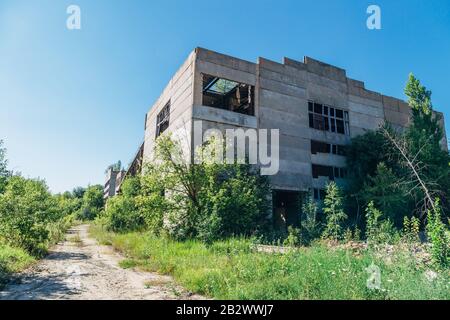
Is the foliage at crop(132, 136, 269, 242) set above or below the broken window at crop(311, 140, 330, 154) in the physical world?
below

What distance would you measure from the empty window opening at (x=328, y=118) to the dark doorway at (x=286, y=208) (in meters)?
5.67

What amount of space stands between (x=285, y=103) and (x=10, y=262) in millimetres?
18014

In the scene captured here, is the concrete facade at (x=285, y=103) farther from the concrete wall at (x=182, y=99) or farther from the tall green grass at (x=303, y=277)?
the tall green grass at (x=303, y=277)

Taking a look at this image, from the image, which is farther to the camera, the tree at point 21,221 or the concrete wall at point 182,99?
the concrete wall at point 182,99

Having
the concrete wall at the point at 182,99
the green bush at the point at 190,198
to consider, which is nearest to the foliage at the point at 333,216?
the green bush at the point at 190,198

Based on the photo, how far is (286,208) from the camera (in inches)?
821

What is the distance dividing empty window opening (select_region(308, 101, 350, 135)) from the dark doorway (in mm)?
5670

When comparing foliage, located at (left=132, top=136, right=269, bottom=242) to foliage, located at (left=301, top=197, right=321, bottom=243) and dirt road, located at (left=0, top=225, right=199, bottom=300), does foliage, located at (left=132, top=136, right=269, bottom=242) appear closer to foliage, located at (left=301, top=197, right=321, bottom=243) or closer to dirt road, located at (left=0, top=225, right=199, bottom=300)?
foliage, located at (left=301, top=197, right=321, bottom=243)

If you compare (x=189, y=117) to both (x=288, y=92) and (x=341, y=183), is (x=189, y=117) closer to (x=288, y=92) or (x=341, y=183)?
(x=288, y=92)

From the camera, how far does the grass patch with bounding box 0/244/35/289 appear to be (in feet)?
24.2

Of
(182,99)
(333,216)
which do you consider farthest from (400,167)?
(182,99)

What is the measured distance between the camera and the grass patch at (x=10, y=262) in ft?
24.2

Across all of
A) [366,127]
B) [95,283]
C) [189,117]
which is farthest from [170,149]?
[366,127]

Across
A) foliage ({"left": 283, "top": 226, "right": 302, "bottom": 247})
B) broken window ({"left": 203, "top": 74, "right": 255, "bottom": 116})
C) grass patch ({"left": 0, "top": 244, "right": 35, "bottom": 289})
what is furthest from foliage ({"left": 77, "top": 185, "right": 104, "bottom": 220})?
foliage ({"left": 283, "top": 226, "right": 302, "bottom": 247})
